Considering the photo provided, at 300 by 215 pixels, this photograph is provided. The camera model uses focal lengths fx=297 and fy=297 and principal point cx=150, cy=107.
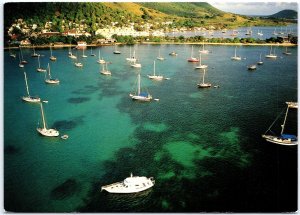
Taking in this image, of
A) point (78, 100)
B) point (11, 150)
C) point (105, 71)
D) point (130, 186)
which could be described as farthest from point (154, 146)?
point (105, 71)

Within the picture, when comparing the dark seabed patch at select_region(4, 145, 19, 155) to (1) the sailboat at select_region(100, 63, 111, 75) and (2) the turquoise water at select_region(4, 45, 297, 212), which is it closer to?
(2) the turquoise water at select_region(4, 45, 297, 212)

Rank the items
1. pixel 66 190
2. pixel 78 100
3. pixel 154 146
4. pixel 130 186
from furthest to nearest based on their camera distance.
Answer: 1. pixel 78 100
2. pixel 154 146
3. pixel 66 190
4. pixel 130 186

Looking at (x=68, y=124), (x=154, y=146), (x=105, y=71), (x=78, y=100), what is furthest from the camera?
(x=105, y=71)

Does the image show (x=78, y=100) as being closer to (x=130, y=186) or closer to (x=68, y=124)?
(x=68, y=124)

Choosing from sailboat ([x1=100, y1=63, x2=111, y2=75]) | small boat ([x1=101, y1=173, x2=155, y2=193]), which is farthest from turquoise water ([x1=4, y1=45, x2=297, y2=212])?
sailboat ([x1=100, y1=63, x2=111, y2=75])

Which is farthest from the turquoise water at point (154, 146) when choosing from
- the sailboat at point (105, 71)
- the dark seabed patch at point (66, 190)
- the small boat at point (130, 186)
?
the sailboat at point (105, 71)

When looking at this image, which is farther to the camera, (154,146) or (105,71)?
(105,71)

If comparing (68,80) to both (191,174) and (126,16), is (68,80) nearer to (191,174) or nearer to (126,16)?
(191,174)

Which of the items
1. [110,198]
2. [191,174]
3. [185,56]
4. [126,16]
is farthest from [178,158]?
[126,16]
